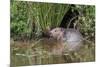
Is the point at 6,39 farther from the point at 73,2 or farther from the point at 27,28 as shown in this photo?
the point at 73,2

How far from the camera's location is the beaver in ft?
5.84

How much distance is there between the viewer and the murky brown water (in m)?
1.66

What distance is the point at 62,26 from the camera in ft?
5.89

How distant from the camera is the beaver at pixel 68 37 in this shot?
5.84 ft

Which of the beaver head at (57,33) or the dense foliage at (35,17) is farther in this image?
the beaver head at (57,33)

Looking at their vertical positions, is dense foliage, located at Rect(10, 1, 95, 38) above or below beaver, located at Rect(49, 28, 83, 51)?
above

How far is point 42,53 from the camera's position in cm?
174

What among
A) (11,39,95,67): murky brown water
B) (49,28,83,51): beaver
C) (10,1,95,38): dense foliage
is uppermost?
(10,1,95,38): dense foliage

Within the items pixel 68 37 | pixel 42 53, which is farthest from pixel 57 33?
pixel 42 53

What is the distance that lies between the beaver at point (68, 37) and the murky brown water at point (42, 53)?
5 cm

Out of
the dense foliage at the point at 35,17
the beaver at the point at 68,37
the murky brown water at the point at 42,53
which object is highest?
the dense foliage at the point at 35,17

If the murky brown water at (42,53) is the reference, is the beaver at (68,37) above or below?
above

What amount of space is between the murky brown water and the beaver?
49 millimetres

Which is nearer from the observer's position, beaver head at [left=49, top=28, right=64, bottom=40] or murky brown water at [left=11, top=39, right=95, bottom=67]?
murky brown water at [left=11, top=39, right=95, bottom=67]
